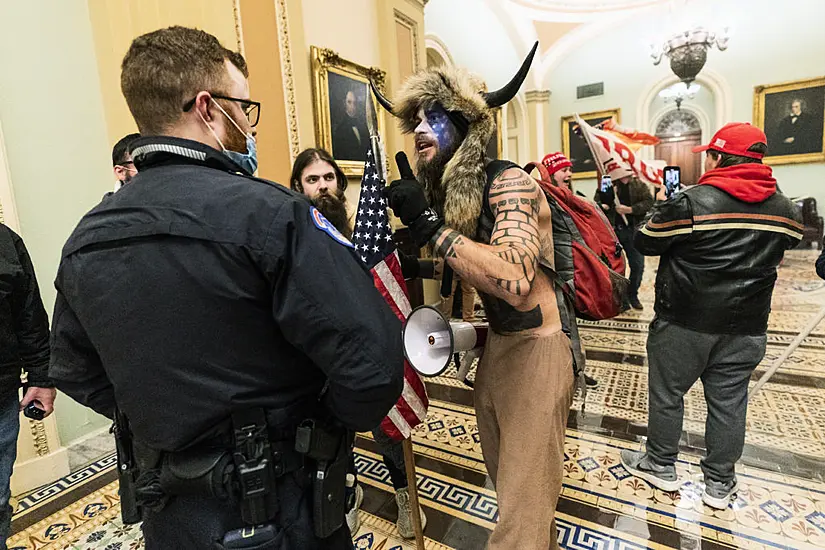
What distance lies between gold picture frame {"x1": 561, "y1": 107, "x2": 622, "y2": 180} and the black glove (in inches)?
454

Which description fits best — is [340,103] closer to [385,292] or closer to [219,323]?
[385,292]

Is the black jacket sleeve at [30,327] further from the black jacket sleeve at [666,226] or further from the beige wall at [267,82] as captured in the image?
the black jacket sleeve at [666,226]

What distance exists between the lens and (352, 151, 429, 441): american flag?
186 cm

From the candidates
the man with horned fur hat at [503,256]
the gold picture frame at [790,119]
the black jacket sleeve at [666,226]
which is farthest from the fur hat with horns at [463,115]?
the gold picture frame at [790,119]

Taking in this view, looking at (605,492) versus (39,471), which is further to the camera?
(39,471)

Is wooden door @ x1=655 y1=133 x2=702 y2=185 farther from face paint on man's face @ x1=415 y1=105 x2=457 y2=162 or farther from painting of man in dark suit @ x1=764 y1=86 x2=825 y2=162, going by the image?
face paint on man's face @ x1=415 y1=105 x2=457 y2=162

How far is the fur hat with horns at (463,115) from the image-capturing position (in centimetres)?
154

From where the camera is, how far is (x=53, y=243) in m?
3.04

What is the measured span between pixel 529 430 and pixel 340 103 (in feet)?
12.7

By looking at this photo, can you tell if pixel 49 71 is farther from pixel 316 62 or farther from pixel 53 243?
pixel 316 62

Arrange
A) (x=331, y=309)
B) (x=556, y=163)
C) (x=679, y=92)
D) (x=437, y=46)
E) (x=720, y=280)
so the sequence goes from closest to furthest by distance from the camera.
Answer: (x=331, y=309)
(x=720, y=280)
(x=556, y=163)
(x=437, y=46)
(x=679, y=92)

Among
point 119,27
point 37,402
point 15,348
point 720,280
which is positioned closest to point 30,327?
point 15,348

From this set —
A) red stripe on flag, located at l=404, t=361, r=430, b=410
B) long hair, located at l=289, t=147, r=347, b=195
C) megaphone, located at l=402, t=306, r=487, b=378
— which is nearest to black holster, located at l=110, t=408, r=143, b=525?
megaphone, located at l=402, t=306, r=487, b=378

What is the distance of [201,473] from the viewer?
97cm
